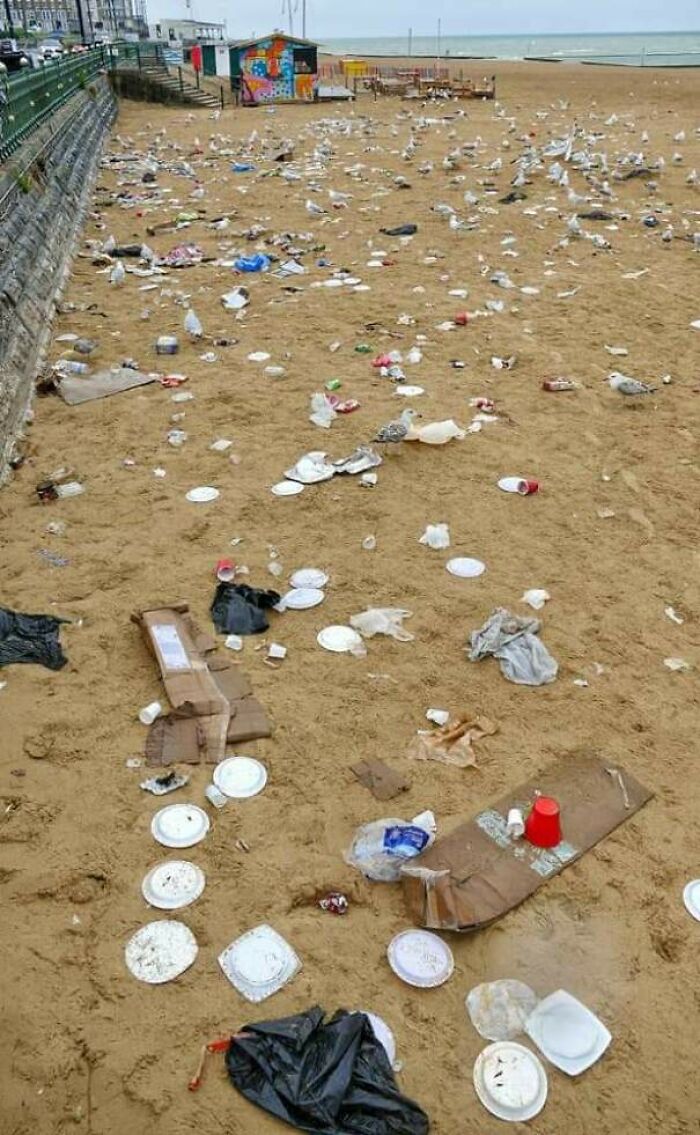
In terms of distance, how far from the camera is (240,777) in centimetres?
252

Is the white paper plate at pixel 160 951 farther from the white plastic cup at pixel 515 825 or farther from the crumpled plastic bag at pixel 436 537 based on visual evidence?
the crumpled plastic bag at pixel 436 537

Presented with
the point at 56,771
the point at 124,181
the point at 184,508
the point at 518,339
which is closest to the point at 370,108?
the point at 124,181

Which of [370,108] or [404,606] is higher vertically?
[370,108]

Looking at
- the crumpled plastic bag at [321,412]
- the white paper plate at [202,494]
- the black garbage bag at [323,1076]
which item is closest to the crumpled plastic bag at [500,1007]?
the black garbage bag at [323,1076]

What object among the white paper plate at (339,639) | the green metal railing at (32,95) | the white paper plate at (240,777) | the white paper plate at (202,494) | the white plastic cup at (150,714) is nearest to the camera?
the white paper plate at (240,777)

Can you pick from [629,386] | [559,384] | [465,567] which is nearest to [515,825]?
[465,567]

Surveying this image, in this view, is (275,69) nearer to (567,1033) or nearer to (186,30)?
(567,1033)

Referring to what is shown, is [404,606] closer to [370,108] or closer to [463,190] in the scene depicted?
[463,190]

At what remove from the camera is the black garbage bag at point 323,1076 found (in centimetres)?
167

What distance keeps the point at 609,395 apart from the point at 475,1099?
434 centimetres

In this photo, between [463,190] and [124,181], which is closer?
[463,190]

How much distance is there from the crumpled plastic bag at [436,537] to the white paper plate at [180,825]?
1780mm

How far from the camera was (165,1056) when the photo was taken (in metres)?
1.81

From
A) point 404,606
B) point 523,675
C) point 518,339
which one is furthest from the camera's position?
point 518,339
